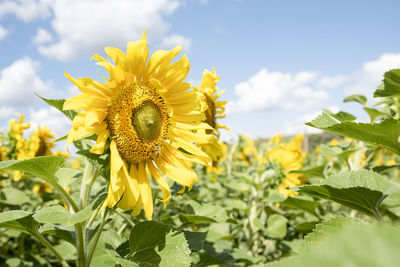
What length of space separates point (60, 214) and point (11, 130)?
105 inches

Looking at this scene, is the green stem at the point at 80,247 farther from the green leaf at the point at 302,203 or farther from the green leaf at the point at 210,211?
the green leaf at the point at 302,203

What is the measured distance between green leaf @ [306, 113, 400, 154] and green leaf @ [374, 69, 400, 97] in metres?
0.18

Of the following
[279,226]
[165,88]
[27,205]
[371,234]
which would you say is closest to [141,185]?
[165,88]

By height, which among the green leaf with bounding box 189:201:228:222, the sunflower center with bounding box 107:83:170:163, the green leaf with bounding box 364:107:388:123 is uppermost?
the green leaf with bounding box 364:107:388:123

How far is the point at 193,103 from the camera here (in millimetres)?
1439

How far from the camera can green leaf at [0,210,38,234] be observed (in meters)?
1.18

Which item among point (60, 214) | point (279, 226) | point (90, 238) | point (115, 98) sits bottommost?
point (279, 226)

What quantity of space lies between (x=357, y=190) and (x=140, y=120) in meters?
0.90

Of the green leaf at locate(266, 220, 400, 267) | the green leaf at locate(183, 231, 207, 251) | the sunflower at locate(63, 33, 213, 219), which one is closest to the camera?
the green leaf at locate(266, 220, 400, 267)

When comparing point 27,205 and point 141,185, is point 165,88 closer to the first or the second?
point 141,185

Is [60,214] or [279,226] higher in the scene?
[60,214]

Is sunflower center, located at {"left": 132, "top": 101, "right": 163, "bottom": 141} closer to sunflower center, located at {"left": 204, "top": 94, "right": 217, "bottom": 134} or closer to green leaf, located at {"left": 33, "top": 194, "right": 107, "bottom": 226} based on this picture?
green leaf, located at {"left": 33, "top": 194, "right": 107, "bottom": 226}

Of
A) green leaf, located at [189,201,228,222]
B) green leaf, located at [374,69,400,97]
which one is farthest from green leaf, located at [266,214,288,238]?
green leaf, located at [374,69,400,97]

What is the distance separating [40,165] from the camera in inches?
45.8
